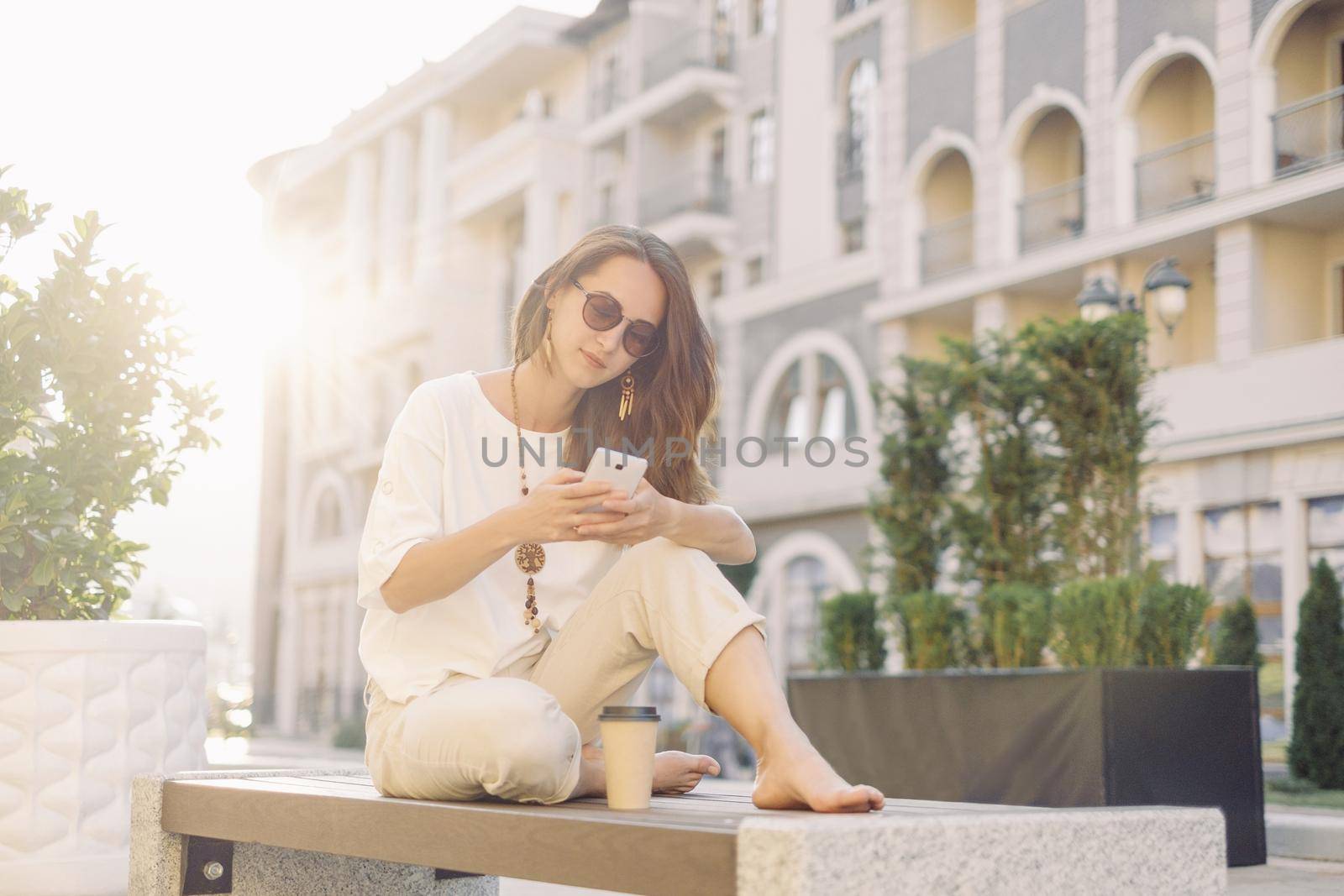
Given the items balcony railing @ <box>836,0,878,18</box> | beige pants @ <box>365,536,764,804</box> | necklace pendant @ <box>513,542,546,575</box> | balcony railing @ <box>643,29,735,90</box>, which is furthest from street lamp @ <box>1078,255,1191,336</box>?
balcony railing @ <box>643,29,735,90</box>

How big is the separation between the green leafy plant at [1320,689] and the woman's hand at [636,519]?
29.3 feet

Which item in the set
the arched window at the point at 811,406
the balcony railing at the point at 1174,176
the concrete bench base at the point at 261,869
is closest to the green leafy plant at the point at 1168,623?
the concrete bench base at the point at 261,869

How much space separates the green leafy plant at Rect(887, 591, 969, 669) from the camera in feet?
24.2

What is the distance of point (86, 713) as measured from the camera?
362 cm

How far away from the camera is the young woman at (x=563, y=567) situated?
217 cm

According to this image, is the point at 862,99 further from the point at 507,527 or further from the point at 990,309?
the point at 507,527

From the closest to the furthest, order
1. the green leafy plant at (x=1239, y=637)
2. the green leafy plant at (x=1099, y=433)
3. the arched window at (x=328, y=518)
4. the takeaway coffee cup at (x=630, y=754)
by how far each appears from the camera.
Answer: the takeaway coffee cup at (x=630, y=754) → the green leafy plant at (x=1099, y=433) → the green leafy plant at (x=1239, y=637) → the arched window at (x=328, y=518)

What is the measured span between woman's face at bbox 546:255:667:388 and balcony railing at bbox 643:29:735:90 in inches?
727

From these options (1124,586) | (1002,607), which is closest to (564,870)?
(1124,586)

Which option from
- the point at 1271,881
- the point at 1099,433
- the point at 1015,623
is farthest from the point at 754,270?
the point at 1271,881

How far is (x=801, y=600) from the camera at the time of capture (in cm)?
1766

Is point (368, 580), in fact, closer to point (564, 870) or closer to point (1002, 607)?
point (564, 870)

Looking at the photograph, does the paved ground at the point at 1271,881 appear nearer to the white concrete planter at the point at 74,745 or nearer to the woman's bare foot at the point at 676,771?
the white concrete planter at the point at 74,745

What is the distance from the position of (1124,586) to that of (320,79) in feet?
37.0
